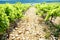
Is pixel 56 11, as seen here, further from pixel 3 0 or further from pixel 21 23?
pixel 3 0

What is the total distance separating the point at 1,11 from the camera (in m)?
7.95

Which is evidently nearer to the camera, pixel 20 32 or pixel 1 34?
pixel 1 34

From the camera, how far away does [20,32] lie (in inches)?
427

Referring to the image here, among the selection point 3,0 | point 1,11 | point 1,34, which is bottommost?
point 3,0

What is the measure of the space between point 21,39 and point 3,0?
84.6 ft

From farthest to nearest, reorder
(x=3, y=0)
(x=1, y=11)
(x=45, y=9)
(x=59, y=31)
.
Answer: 1. (x=3, y=0)
2. (x=45, y=9)
3. (x=59, y=31)
4. (x=1, y=11)

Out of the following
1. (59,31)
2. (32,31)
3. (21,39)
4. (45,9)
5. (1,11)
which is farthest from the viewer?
(45,9)

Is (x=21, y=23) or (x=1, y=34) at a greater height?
(x=1, y=34)

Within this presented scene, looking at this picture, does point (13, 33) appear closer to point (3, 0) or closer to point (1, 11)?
point (1, 11)

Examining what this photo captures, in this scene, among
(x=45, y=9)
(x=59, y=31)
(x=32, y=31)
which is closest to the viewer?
(x=59, y=31)

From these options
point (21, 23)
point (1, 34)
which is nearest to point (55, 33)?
point (1, 34)

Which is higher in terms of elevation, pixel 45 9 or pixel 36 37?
pixel 45 9

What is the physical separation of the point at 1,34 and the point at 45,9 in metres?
5.77

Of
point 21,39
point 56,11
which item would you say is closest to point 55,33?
point 56,11
